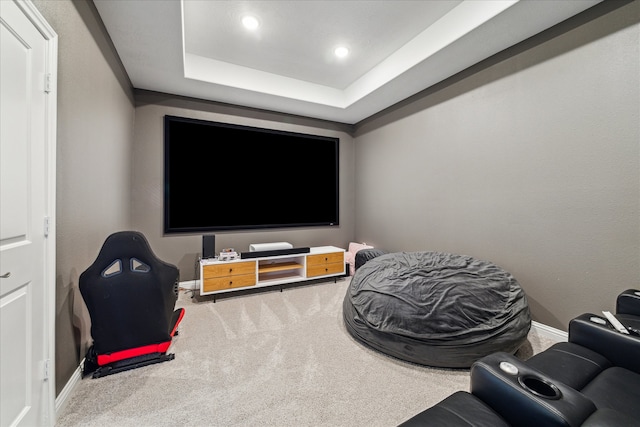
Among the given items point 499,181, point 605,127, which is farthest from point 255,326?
point 605,127

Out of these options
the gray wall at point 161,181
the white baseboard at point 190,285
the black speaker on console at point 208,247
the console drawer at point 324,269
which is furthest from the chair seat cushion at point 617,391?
the white baseboard at point 190,285

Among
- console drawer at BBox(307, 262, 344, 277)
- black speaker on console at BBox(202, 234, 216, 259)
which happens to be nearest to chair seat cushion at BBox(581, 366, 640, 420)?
console drawer at BBox(307, 262, 344, 277)

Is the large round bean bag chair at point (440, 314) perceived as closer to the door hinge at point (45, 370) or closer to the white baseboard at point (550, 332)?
the white baseboard at point (550, 332)

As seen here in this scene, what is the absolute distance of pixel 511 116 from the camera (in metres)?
2.63

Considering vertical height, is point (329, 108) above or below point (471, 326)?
above

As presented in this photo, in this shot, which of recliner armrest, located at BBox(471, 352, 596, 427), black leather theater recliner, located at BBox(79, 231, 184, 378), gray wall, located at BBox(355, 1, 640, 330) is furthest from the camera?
gray wall, located at BBox(355, 1, 640, 330)

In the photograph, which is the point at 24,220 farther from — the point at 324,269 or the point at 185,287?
the point at 324,269

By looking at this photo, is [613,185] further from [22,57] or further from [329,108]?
[22,57]

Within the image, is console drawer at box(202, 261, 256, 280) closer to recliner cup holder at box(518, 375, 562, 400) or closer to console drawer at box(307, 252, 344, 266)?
console drawer at box(307, 252, 344, 266)

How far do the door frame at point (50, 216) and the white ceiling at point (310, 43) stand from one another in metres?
1.00

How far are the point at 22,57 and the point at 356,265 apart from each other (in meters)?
3.80

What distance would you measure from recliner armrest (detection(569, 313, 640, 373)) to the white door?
2.86 m

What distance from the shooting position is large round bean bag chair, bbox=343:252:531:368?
183 cm

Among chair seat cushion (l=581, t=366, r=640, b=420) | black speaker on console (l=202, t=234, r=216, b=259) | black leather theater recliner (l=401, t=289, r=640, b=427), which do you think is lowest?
chair seat cushion (l=581, t=366, r=640, b=420)
